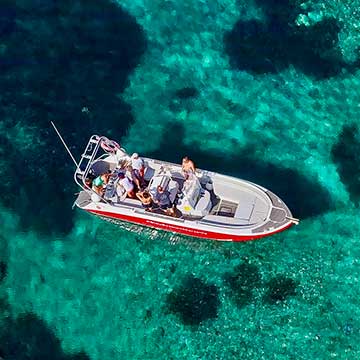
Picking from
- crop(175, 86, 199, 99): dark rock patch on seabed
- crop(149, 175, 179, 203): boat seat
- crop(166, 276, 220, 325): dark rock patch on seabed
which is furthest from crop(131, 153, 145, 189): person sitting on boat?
crop(175, 86, 199, 99): dark rock patch on seabed

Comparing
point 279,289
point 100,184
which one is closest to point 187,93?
point 100,184

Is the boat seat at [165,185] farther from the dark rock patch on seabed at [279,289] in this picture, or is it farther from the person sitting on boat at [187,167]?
Answer: the dark rock patch on seabed at [279,289]

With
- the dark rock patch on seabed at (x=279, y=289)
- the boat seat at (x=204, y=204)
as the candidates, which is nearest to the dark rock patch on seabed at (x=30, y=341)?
the boat seat at (x=204, y=204)

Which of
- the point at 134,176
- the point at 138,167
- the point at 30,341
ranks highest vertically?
the point at 138,167

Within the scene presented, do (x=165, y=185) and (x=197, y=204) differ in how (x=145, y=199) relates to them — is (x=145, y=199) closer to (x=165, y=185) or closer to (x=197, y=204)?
(x=165, y=185)

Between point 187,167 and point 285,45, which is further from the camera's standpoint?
point 285,45

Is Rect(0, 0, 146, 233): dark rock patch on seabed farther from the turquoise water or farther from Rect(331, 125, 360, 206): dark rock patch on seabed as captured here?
Rect(331, 125, 360, 206): dark rock patch on seabed

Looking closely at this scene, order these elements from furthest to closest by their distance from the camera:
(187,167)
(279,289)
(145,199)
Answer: (187,167), (145,199), (279,289)
